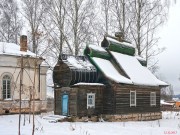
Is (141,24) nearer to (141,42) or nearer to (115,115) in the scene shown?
(141,42)

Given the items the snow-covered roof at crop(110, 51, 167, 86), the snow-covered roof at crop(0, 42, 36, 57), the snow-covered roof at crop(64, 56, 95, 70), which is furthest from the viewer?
the snow-covered roof at crop(110, 51, 167, 86)

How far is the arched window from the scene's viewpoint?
25.0 metres

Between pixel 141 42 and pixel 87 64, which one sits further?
pixel 141 42

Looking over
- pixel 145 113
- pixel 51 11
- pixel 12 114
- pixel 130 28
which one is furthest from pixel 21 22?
pixel 145 113

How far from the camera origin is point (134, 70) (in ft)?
88.9

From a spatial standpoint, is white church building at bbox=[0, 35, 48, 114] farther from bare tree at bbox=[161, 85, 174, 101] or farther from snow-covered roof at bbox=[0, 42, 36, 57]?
bare tree at bbox=[161, 85, 174, 101]

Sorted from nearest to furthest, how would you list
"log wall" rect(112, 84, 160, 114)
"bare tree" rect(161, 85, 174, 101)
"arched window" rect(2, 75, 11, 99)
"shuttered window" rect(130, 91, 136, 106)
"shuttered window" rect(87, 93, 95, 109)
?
"shuttered window" rect(87, 93, 95, 109) → "log wall" rect(112, 84, 160, 114) → "arched window" rect(2, 75, 11, 99) → "shuttered window" rect(130, 91, 136, 106) → "bare tree" rect(161, 85, 174, 101)

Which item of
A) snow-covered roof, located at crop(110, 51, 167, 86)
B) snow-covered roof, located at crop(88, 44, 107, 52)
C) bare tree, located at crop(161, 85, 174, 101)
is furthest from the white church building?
bare tree, located at crop(161, 85, 174, 101)

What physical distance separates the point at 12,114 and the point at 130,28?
1479 centimetres

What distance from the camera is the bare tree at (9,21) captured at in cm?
3750

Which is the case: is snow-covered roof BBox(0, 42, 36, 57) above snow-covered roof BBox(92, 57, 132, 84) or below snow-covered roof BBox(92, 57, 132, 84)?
above

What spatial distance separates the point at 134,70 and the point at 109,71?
3515 mm

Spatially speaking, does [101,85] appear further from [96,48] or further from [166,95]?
[166,95]

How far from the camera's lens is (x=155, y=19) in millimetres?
33125
